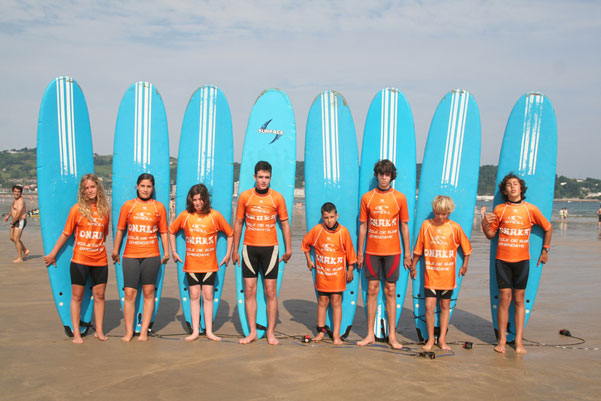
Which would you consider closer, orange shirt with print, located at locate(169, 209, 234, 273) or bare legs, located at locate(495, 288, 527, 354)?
bare legs, located at locate(495, 288, 527, 354)

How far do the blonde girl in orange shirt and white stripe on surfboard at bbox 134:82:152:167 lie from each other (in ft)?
2.00

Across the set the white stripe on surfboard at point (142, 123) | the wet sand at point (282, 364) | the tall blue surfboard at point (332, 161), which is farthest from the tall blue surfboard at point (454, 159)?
the white stripe on surfboard at point (142, 123)

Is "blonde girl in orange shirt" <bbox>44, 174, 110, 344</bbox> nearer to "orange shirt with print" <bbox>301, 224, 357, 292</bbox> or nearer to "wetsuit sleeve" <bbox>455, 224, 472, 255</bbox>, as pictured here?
"orange shirt with print" <bbox>301, 224, 357, 292</bbox>

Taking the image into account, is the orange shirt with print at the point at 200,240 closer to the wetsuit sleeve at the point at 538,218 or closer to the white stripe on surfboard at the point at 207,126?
the white stripe on surfboard at the point at 207,126

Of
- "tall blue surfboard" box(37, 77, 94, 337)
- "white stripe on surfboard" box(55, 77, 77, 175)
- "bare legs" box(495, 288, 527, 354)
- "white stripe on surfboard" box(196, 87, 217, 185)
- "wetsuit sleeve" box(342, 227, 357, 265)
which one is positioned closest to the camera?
"bare legs" box(495, 288, 527, 354)

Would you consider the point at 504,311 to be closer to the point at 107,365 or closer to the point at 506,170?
the point at 506,170

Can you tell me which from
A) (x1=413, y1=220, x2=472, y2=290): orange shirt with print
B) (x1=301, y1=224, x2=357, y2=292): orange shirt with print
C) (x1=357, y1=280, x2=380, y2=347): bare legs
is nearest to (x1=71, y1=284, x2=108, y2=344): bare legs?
(x1=301, y1=224, x2=357, y2=292): orange shirt with print

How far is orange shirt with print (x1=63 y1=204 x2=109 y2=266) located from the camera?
398 cm

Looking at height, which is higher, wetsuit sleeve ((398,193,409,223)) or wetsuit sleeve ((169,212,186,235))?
wetsuit sleeve ((398,193,409,223))

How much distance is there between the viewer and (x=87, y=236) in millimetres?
3988

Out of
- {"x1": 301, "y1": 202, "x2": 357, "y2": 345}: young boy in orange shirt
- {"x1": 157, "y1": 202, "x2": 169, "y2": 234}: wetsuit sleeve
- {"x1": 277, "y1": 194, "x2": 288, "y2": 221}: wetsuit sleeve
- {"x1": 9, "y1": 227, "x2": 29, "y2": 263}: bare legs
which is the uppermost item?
{"x1": 277, "y1": 194, "x2": 288, "y2": 221}: wetsuit sleeve

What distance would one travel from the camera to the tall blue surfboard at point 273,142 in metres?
4.62

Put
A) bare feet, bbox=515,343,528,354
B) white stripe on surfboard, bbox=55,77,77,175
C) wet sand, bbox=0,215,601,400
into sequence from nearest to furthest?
1. wet sand, bbox=0,215,601,400
2. bare feet, bbox=515,343,528,354
3. white stripe on surfboard, bbox=55,77,77,175

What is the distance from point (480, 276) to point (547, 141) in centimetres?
378
